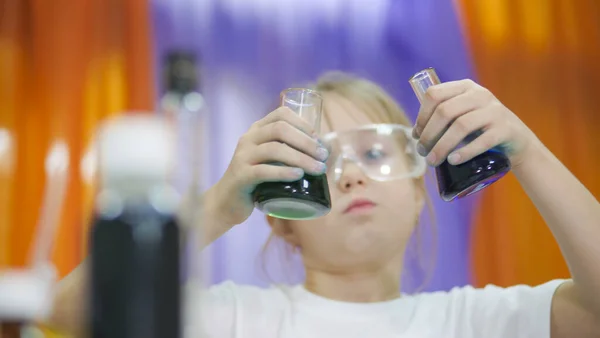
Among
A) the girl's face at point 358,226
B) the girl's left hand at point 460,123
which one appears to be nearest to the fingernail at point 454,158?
the girl's left hand at point 460,123

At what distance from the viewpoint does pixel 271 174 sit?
71 centimetres

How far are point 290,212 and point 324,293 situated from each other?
1.04ft

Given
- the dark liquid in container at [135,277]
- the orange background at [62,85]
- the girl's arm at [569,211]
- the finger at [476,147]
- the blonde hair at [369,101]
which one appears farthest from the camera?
the orange background at [62,85]

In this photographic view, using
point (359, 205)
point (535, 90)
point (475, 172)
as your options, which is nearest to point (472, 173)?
point (475, 172)

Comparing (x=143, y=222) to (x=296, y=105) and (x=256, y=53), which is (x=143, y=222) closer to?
(x=296, y=105)

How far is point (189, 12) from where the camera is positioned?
5.15 feet

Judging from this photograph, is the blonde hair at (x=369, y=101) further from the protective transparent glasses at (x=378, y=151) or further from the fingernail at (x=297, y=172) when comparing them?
the fingernail at (x=297, y=172)

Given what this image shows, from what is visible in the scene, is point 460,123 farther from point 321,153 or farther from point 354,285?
point 354,285

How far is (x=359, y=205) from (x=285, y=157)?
0.28 metres

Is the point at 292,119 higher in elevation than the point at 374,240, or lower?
higher

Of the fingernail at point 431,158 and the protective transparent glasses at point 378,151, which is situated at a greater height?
the protective transparent glasses at point 378,151

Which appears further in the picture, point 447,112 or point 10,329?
point 447,112

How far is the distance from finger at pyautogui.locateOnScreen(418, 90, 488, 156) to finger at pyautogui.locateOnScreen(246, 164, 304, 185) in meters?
0.16

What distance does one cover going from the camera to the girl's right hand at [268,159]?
70 centimetres
